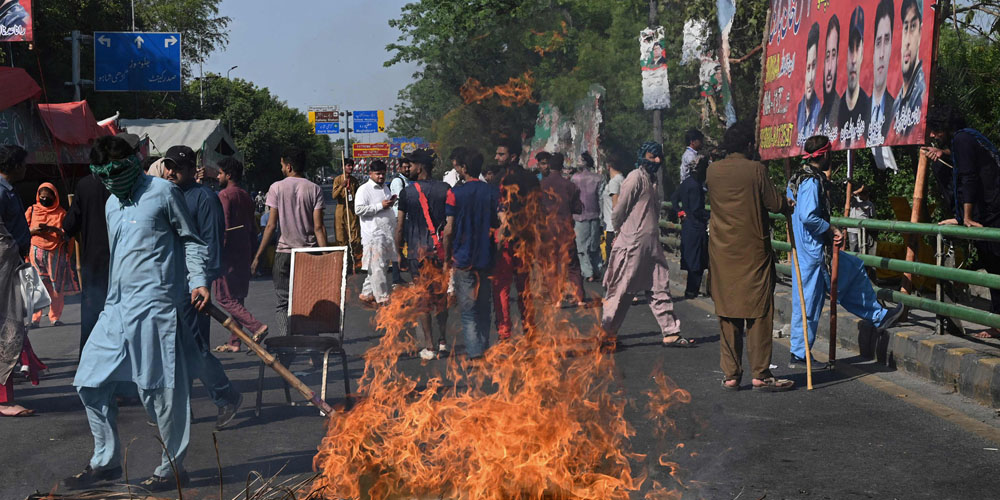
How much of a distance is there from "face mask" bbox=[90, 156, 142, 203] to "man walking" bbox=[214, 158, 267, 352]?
13.6 ft

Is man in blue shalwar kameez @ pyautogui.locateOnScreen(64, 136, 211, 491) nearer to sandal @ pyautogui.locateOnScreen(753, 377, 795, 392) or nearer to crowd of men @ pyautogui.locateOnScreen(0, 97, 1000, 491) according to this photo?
crowd of men @ pyautogui.locateOnScreen(0, 97, 1000, 491)

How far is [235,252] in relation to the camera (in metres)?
9.80

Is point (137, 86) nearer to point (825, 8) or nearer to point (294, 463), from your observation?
point (825, 8)

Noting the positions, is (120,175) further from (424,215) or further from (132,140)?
(424,215)

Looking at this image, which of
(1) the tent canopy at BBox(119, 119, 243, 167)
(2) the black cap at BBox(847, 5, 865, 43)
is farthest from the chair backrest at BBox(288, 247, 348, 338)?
(1) the tent canopy at BBox(119, 119, 243, 167)

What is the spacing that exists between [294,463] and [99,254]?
8.66 feet

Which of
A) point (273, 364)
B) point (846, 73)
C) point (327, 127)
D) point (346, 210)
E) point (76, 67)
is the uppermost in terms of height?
point (327, 127)

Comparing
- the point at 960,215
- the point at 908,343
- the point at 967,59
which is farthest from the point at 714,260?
the point at 967,59

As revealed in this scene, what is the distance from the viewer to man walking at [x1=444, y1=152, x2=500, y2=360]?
29.5 ft

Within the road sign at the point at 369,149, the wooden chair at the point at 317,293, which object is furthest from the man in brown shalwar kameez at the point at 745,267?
the road sign at the point at 369,149

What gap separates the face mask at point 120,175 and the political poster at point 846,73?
21.3 ft

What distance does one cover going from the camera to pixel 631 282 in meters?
9.53

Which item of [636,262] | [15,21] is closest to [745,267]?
[636,262]

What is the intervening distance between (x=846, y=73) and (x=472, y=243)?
456cm
